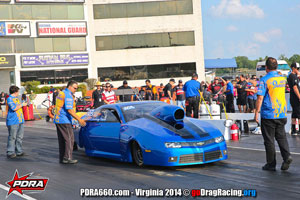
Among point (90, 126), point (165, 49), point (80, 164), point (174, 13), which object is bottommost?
point (80, 164)

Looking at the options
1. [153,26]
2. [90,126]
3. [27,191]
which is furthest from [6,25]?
[27,191]

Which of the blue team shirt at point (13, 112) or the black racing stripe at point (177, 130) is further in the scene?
the blue team shirt at point (13, 112)

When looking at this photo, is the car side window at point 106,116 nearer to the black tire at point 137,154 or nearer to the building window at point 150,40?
the black tire at point 137,154

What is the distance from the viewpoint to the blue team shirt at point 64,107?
10305mm

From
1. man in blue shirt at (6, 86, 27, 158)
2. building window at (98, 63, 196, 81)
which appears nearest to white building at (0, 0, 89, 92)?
building window at (98, 63, 196, 81)

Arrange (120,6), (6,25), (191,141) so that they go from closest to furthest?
(191,141) < (6,25) < (120,6)

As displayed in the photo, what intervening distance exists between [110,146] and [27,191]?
2617 mm

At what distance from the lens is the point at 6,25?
151ft

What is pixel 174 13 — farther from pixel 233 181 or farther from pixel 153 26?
pixel 233 181

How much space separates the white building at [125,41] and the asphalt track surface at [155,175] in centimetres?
3839

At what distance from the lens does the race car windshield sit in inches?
384

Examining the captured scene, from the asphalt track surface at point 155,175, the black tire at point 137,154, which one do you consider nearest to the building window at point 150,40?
the asphalt track surface at point 155,175

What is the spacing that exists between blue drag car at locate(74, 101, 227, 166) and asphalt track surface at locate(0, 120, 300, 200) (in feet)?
0.74

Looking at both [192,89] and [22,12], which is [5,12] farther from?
[192,89]
